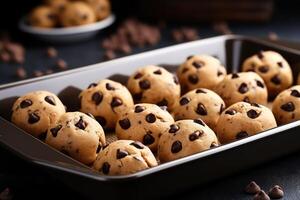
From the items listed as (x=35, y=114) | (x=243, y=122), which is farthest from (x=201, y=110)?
(x=35, y=114)

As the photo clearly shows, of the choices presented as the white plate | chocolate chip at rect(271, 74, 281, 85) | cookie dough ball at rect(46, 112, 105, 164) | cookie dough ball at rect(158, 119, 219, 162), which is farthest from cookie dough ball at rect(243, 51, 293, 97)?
the white plate

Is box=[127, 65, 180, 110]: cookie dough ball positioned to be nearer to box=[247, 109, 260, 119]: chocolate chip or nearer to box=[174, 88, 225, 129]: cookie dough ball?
box=[174, 88, 225, 129]: cookie dough ball

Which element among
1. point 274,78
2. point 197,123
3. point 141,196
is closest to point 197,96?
point 197,123

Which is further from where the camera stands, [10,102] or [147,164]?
[10,102]

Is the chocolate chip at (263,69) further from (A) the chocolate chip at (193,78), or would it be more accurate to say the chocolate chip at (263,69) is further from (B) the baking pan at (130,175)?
(B) the baking pan at (130,175)

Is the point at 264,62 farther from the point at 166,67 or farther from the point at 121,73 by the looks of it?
the point at 121,73
